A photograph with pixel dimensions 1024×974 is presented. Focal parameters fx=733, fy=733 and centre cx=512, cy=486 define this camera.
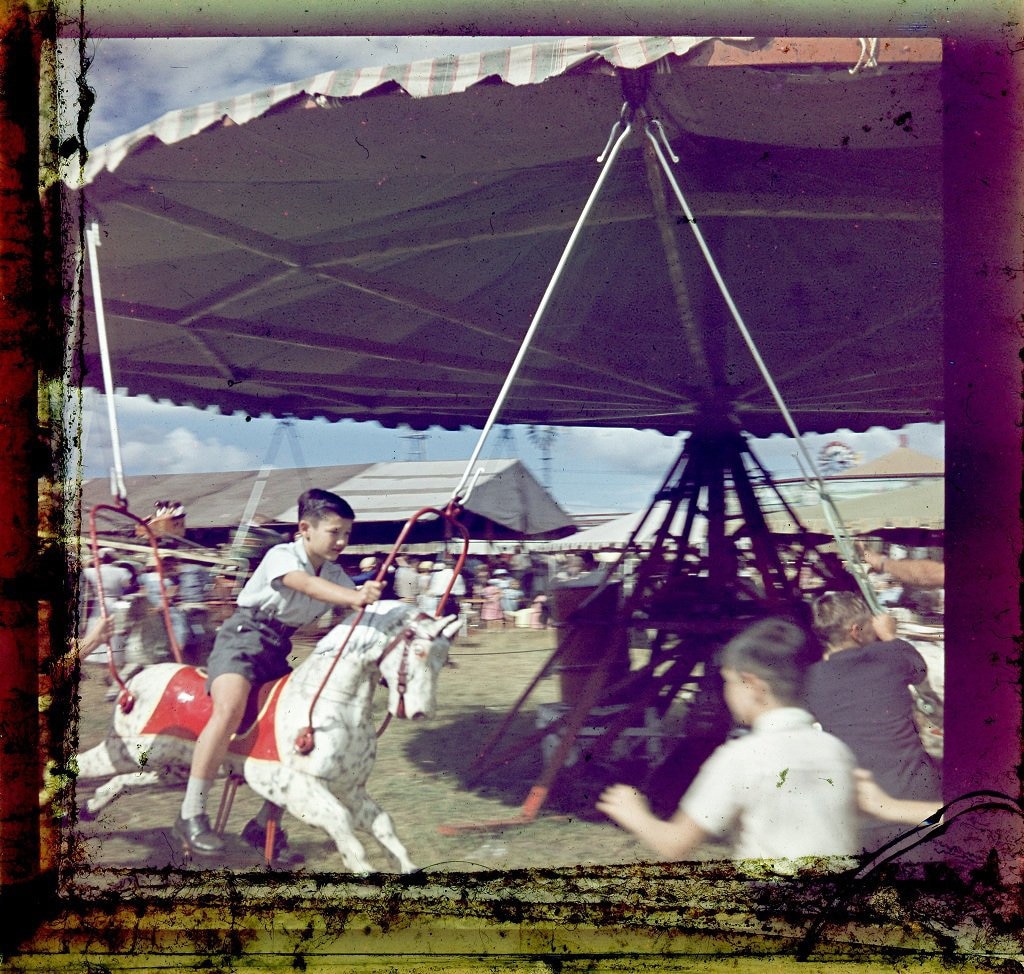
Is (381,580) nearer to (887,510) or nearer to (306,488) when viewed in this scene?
(306,488)

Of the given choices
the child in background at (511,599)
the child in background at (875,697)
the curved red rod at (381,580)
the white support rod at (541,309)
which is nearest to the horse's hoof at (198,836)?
the curved red rod at (381,580)

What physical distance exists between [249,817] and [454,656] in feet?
2.27

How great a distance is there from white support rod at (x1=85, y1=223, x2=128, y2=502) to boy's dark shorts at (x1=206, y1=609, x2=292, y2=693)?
0.49m

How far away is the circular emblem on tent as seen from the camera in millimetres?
2377

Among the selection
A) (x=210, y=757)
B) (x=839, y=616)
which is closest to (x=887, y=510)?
(x=839, y=616)

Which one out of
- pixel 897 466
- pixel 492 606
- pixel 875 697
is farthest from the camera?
pixel 897 466

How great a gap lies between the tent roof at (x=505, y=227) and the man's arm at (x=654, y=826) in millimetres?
1218

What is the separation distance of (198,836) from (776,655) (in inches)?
67.5

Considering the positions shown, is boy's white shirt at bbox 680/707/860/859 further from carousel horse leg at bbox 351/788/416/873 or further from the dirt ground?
carousel horse leg at bbox 351/788/416/873

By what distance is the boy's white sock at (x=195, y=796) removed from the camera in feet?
6.57

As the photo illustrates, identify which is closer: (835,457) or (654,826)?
(654,826)

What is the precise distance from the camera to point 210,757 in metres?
2.03

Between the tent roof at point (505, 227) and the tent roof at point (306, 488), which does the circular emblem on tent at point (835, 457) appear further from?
the tent roof at point (306, 488)

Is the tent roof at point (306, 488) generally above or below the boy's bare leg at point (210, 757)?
above
